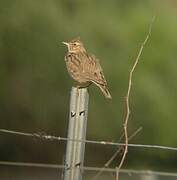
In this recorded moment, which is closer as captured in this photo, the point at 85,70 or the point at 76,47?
the point at 85,70

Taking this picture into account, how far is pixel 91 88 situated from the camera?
8758mm

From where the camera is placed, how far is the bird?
13.9 feet

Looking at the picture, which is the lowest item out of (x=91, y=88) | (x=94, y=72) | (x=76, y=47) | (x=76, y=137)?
(x=76, y=137)

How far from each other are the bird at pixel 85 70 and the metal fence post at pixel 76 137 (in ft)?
2.97

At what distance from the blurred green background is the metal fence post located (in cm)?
574

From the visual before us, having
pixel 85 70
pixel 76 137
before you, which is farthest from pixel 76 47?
pixel 76 137

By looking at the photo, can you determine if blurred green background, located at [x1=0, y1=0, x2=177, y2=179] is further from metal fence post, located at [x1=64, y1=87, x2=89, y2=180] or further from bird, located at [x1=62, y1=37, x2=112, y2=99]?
metal fence post, located at [x1=64, y1=87, x2=89, y2=180]

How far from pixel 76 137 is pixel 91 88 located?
569cm

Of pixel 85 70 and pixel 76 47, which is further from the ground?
pixel 76 47

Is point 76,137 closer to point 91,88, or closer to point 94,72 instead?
point 94,72

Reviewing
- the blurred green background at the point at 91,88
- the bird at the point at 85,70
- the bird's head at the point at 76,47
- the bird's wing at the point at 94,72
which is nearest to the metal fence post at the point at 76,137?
the bird at the point at 85,70

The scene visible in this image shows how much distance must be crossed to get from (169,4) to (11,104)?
2.66 metres

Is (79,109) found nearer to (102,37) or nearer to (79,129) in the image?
(79,129)

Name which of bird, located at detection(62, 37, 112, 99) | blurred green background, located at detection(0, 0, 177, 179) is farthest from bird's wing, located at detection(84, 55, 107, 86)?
blurred green background, located at detection(0, 0, 177, 179)
